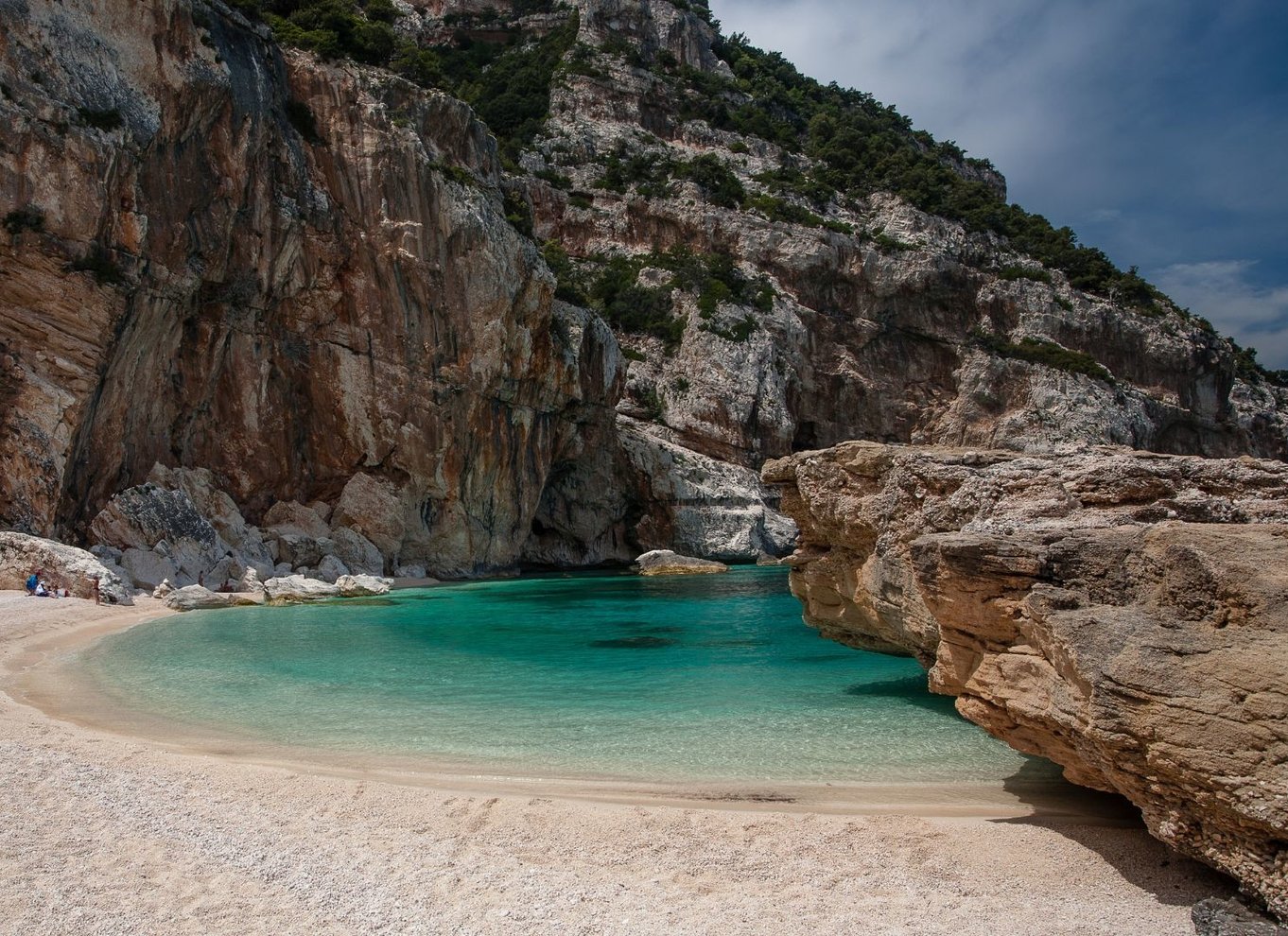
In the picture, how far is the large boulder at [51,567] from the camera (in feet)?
61.1

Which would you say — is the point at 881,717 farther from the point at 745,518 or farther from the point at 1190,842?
the point at 745,518

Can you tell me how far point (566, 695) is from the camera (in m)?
10.5

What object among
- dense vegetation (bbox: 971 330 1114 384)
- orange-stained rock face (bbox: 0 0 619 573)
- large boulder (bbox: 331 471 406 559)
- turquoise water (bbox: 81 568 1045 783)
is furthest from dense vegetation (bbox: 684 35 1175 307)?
turquoise water (bbox: 81 568 1045 783)

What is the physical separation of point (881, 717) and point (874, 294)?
171ft

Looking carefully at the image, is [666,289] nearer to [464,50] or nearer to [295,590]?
[464,50]

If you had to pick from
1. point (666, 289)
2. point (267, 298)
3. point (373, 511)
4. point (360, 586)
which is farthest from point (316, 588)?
point (666, 289)

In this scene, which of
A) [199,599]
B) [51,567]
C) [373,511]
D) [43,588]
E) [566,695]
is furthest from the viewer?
[373,511]

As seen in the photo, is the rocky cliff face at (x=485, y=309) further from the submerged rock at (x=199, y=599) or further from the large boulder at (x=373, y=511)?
the submerged rock at (x=199, y=599)

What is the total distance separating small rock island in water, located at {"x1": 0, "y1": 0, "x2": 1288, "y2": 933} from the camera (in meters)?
4.68

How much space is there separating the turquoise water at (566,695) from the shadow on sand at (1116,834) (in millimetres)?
577

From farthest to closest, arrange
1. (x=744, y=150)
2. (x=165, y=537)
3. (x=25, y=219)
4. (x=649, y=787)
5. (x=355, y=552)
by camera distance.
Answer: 1. (x=744, y=150)
2. (x=355, y=552)
3. (x=165, y=537)
4. (x=25, y=219)
5. (x=649, y=787)

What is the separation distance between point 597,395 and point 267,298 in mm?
16520

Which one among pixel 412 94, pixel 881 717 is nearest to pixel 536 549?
pixel 412 94

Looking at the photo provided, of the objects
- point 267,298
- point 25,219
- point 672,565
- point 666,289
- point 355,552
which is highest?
point 666,289
